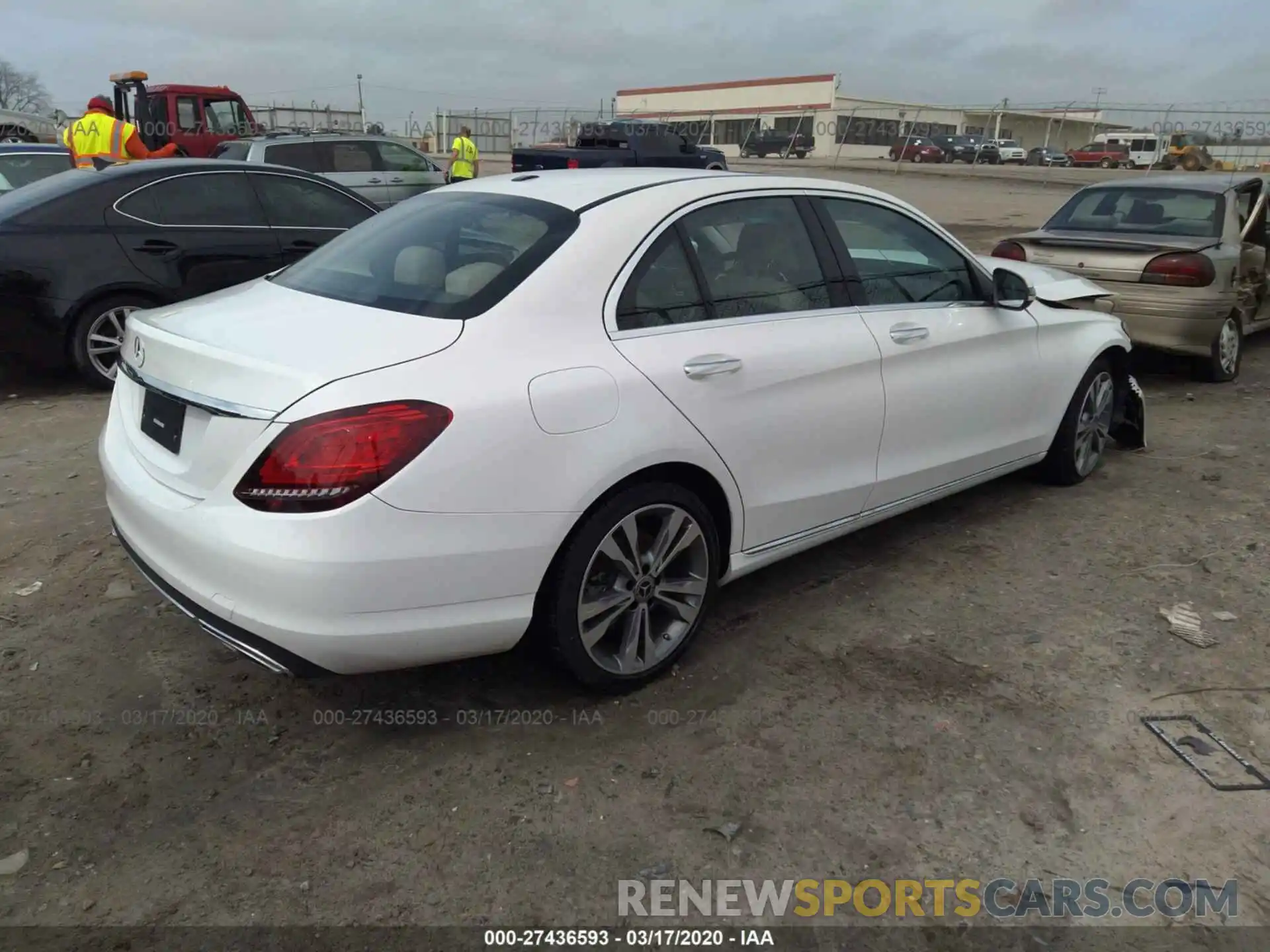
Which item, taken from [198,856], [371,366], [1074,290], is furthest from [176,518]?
[1074,290]

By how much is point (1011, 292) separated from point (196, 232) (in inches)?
210

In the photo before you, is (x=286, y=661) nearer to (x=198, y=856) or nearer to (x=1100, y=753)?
(x=198, y=856)

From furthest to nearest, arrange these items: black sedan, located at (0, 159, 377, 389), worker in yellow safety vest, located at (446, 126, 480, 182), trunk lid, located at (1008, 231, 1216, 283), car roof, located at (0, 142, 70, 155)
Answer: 1. worker in yellow safety vest, located at (446, 126, 480, 182)
2. car roof, located at (0, 142, 70, 155)
3. trunk lid, located at (1008, 231, 1216, 283)
4. black sedan, located at (0, 159, 377, 389)

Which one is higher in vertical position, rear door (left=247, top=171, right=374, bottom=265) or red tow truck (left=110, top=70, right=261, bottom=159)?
red tow truck (left=110, top=70, right=261, bottom=159)

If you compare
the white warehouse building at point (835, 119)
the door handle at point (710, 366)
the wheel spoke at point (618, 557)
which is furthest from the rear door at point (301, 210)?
the white warehouse building at point (835, 119)

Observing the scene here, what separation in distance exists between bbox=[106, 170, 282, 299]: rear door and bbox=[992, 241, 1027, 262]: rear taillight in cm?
542

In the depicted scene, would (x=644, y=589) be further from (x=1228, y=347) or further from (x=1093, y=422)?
(x=1228, y=347)

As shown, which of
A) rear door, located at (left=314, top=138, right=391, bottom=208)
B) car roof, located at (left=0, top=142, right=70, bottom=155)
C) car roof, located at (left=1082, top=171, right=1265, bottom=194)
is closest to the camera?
car roof, located at (left=1082, top=171, right=1265, bottom=194)

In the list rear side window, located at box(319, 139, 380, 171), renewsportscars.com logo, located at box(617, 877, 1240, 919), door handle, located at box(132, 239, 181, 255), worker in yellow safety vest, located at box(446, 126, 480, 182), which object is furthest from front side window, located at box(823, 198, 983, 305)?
worker in yellow safety vest, located at box(446, 126, 480, 182)

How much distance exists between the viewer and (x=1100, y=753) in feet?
9.89

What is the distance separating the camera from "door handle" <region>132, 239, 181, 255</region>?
6523 millimetres

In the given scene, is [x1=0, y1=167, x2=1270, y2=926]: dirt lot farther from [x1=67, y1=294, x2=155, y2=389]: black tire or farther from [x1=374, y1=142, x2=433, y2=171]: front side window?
[x1=374, y1=142, x2=433, y2=171]: front side window

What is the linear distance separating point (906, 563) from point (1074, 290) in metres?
2.05

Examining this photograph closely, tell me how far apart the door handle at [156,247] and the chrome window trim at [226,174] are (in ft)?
0.36
